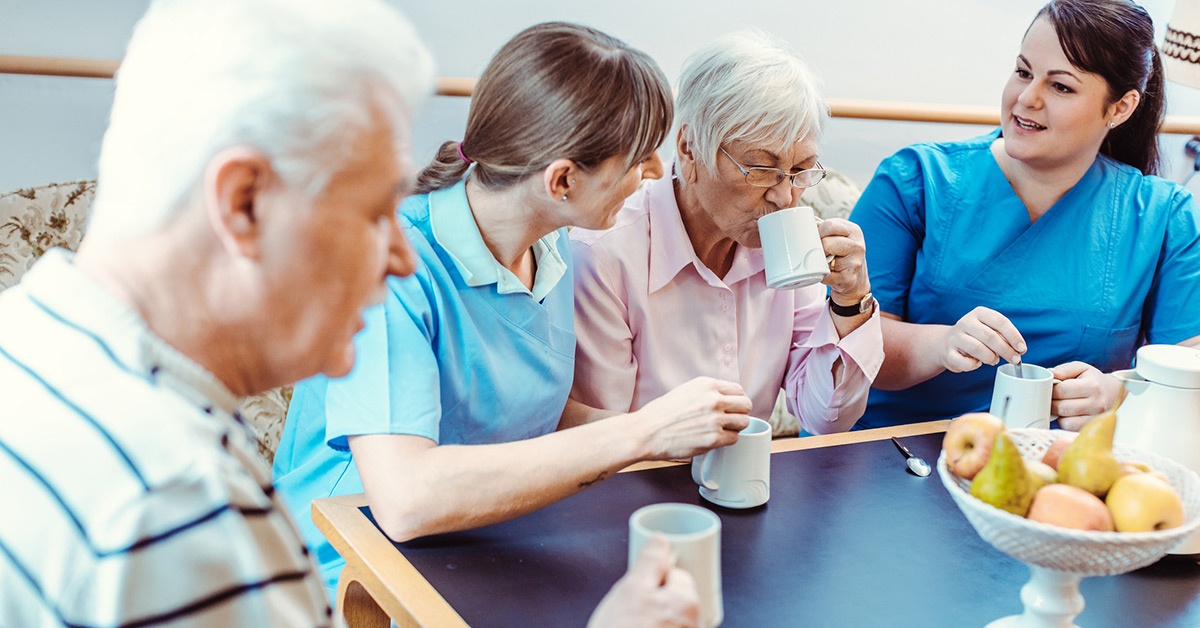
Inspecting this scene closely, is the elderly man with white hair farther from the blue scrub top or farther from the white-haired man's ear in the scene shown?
the blue scrub top

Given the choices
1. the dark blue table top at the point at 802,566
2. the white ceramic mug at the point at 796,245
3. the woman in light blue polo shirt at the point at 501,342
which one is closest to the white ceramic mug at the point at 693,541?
the dark blue table top at the point at 802,566

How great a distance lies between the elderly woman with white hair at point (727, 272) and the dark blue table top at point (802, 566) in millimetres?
296

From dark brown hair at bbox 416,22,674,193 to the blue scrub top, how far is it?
0.72 meters

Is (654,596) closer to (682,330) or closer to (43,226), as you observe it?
(682,330)

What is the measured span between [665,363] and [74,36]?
1332mm

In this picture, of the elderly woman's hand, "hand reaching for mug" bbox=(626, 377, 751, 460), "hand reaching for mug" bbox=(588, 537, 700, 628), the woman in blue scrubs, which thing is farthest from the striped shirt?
the woman in blue scrubs

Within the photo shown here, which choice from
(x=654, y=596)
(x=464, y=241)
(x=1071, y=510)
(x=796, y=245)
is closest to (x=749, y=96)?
(x=796, y=245)

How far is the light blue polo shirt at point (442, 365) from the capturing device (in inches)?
43.2

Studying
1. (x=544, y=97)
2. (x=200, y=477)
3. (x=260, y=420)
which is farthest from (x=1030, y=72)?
(x=200, y=477)

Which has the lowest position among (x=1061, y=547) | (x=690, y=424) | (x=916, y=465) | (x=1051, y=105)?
(x=916, y=465)

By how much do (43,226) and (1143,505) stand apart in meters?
1.57

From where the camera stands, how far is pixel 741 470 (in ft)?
3.71

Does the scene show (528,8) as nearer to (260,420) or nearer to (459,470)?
(260,420)

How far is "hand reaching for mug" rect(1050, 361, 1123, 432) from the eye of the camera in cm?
139
